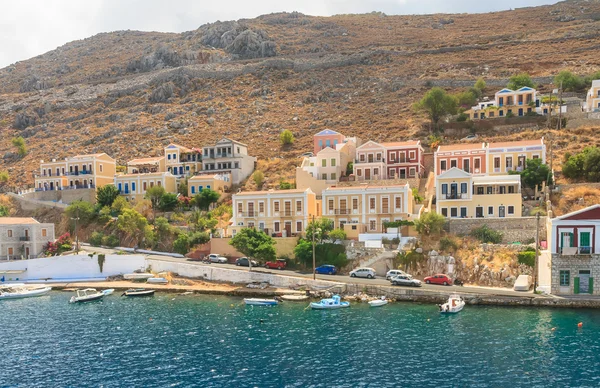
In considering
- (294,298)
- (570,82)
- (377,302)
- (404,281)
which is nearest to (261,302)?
(294,298)

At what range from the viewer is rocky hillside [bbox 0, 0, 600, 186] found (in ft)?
362

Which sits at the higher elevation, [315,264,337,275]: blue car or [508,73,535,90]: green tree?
[508,73,535,90]: green tree

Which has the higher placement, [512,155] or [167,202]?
[512,155]

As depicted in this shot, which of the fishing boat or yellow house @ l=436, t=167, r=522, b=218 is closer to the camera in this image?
the fishing boat

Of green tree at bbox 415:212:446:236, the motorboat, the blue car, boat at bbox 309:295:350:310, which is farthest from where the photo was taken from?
the motorboat

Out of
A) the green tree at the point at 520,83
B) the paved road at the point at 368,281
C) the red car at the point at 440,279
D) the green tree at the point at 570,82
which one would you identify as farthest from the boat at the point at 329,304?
the green tree at the point at 570,82

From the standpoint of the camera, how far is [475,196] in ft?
199

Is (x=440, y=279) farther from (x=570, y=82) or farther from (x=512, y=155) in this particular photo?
(x=570, y=82)

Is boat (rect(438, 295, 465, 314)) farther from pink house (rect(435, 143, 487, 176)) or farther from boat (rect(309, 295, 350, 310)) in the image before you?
pink house (rect(435, 143, 487, 176))

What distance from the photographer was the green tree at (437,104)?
9025cm

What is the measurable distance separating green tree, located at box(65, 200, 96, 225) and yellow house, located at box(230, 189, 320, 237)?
912 inches

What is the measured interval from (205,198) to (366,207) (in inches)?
960

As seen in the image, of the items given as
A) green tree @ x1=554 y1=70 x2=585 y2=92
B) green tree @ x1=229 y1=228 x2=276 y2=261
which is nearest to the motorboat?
green tree @ x1=229 y1=228 x2=276 y2=261

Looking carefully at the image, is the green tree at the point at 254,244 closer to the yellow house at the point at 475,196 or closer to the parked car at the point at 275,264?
the parked car at the point at 275,264
